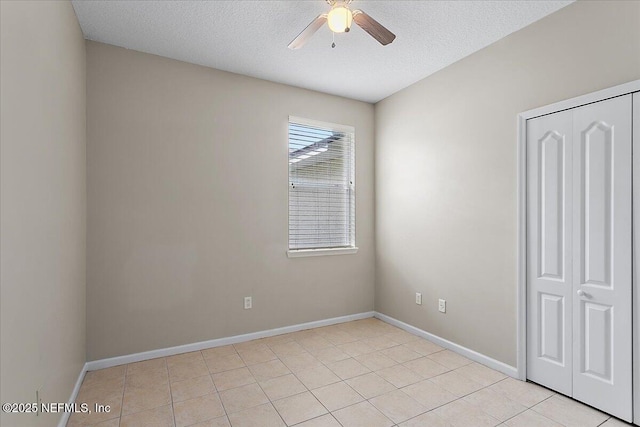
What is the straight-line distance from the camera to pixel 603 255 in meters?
2.15

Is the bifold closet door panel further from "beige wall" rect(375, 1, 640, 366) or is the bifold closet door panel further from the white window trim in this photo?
the white window trim

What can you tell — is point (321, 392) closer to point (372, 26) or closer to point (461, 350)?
point (461, 350)

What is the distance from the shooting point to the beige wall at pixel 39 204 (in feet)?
4.13

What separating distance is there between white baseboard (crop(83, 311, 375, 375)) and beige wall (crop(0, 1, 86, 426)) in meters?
0.34

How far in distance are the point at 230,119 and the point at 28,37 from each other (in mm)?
1920

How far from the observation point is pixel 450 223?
3230 millimetres

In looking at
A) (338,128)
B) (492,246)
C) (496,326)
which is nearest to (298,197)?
(338,128)

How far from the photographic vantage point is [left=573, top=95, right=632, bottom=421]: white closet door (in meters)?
2.05

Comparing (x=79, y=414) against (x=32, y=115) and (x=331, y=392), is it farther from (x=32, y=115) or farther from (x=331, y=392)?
(x=32, y=115)

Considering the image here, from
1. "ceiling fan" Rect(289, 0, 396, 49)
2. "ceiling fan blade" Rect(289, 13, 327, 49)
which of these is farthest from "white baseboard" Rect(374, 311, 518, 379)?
"ceiling fan blade" Rect(289, 13, 327, 49)

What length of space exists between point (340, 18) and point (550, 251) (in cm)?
217

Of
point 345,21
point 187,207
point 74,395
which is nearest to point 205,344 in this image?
point 74,395

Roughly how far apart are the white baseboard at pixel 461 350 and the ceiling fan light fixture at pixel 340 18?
2.79m

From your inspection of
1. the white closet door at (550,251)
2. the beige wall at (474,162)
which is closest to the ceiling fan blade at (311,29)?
the beige wall at (474,162)
